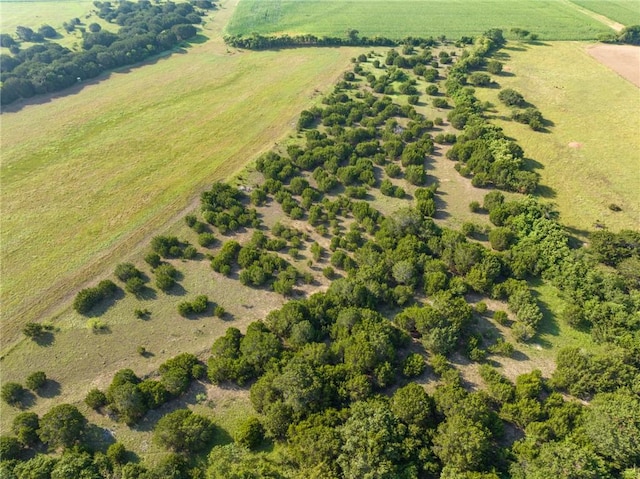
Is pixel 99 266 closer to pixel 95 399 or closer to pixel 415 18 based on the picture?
pixel 95 399

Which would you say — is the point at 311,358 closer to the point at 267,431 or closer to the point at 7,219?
the point at 267,431

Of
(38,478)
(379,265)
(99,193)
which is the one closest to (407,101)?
(379,265)

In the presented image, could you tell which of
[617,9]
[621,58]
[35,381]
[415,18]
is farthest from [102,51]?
[617,9]

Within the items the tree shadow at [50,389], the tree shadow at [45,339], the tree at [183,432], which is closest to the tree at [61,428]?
the tree shadow at [50,389]

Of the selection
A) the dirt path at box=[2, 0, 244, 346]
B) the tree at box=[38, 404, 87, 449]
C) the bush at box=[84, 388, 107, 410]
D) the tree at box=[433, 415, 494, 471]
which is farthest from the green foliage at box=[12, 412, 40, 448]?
the tree at box=[433, 415, 494, 471]

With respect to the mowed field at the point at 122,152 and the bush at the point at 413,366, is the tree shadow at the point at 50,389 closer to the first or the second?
the mowed field at the point at 122,152
